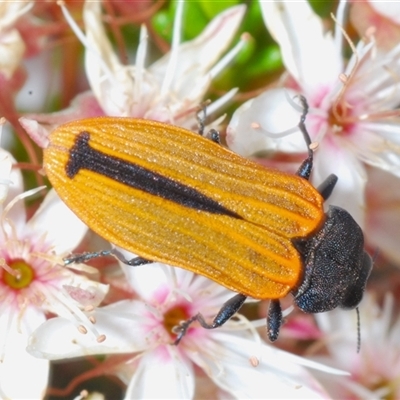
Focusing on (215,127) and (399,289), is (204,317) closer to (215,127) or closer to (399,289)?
(215,127)

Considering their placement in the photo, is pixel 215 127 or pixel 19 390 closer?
pixel 19 390

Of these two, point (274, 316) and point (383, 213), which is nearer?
point (274, 316)

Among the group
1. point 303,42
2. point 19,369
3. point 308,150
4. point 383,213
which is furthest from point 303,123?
point 19,369

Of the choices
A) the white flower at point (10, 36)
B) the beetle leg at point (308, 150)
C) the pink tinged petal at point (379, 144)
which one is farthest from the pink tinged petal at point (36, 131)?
the pink tinged petal at point (379, 144)

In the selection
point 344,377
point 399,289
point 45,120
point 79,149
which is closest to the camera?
point 79,149

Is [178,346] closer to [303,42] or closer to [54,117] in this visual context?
[54,117]

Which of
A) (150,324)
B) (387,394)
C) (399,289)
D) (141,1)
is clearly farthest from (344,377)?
(141,1)
